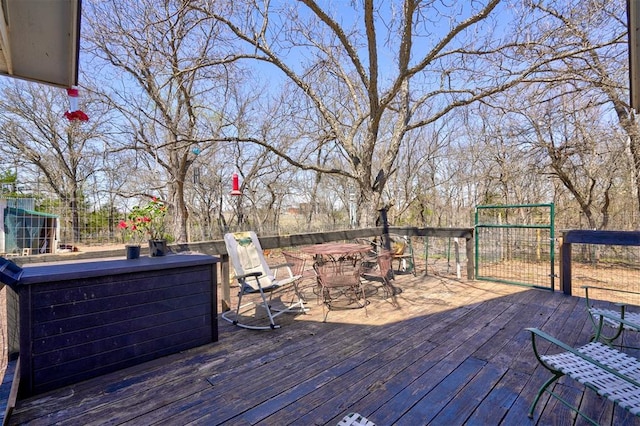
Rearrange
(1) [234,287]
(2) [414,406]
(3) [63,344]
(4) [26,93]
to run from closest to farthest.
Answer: (2) [414,406]
(3) [63,344]
(1) [234,287]
(4) [26,93]

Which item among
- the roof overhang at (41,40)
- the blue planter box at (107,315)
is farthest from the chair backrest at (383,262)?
the roof overhang at (41,40)

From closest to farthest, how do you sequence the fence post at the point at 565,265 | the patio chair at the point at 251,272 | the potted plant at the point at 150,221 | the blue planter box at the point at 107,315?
the blue planter box at the point at 107,315 < the potted plant at the point at 150,221 < the patio chair at the point at 251,272 < the fence post at the point at 565,265

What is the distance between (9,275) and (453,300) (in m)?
4.26

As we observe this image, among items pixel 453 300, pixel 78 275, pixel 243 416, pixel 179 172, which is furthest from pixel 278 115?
pixel 243 416

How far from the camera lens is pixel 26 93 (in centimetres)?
1217

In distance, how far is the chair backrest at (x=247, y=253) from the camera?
138 inches

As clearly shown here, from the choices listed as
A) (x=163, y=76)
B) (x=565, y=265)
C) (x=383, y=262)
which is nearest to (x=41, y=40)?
(x=383, y=262)

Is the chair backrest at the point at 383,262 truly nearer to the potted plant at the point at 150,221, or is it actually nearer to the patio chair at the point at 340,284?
the patio chair at the point at 340,284

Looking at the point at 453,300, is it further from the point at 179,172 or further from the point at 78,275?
the point at 179,172

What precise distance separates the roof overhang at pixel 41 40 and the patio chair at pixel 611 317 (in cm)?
421

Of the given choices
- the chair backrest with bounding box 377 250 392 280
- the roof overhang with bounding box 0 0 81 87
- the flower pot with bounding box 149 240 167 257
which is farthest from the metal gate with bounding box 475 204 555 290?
the roof overhang with bounding box 0 0 81 87

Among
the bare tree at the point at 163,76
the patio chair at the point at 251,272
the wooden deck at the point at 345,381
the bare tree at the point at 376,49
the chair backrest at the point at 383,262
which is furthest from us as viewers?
the bare tree at the point at 163,76

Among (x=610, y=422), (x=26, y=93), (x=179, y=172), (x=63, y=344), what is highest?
(x=26, y=93)

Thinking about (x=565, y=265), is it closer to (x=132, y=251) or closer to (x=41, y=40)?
(x=132, y=251)
